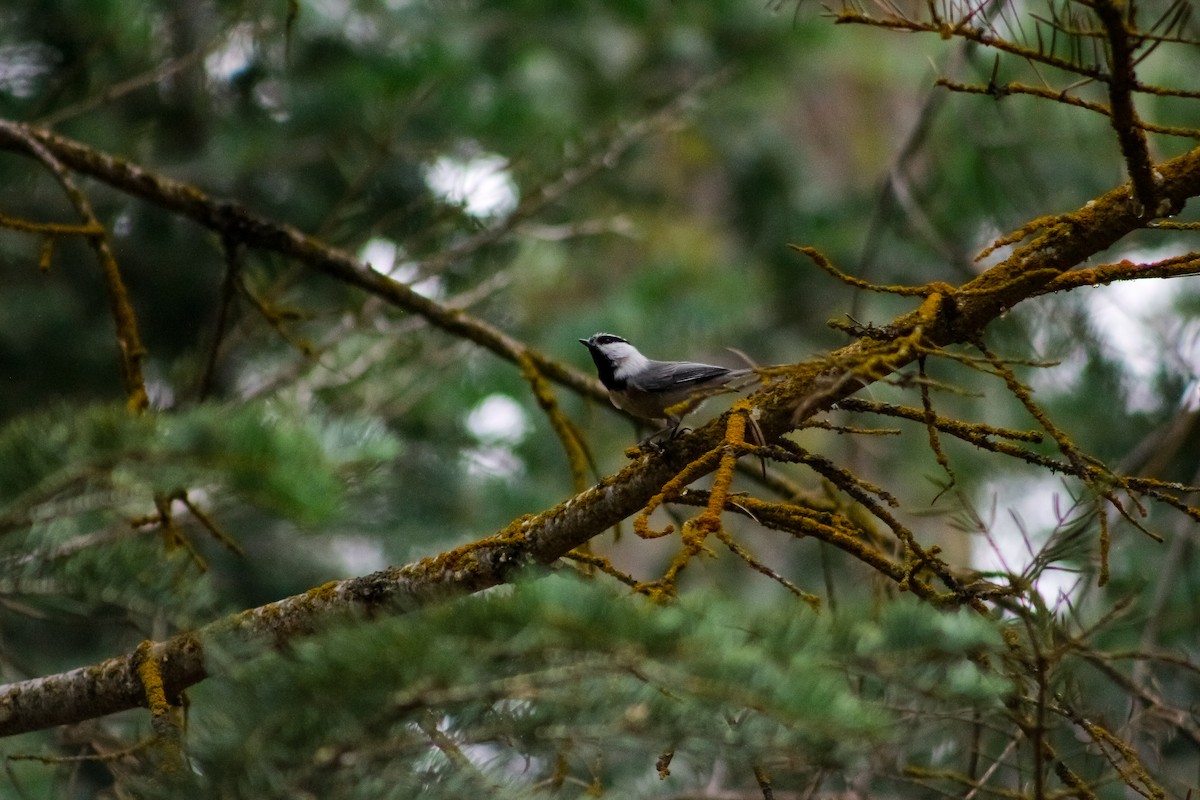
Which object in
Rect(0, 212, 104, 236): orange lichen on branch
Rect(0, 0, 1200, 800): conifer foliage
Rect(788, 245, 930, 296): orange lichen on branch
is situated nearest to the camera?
Rect(0, 0, 1200, 800): conifer foliage

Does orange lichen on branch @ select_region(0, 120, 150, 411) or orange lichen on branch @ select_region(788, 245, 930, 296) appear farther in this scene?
orange lichen on branch @ select_region(0, 120, 150, 411)

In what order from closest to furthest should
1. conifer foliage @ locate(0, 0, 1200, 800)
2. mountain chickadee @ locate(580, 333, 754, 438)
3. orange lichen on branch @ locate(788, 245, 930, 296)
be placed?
conifer foliage @ locate(0, 0, 1200, 800) < orange lichen on branch @ locate(788, 245, 930, 296) < mountain chickadee @ locate(580, 333, 754, 438)

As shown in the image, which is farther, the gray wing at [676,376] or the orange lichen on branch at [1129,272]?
the gray wing at [676,376]

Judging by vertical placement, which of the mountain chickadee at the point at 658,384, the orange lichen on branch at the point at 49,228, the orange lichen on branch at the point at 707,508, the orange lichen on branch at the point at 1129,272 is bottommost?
the orange lichen on branch at the point at 707,508

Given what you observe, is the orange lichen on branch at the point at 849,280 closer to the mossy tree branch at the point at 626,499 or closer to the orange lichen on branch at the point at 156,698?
the mossy tree branch at the point at 626,499

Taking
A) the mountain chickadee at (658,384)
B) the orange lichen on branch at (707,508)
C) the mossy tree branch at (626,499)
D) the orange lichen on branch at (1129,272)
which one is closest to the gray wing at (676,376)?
the mountain chickadee at (658,384)

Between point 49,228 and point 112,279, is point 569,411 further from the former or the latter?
point 49,228

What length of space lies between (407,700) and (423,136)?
3.73 meters

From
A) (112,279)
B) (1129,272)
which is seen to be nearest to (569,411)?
(112,279)

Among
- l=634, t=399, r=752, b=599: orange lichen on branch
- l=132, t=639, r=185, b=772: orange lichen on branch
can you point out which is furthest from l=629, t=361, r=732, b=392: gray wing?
l=132, t=639, r=185, b=772: orange lichen on branch

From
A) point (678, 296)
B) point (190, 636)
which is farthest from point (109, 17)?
point (678, 296)

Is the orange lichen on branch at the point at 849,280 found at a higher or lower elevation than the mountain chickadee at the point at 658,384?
lower

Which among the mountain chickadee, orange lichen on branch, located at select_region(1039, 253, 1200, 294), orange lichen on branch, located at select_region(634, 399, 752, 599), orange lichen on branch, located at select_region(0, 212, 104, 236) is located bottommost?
orange lichen on branch, located at select_region(634, 399, 752, 599)

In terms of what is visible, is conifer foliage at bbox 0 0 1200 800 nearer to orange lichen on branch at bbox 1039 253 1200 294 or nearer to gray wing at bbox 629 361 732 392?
orange lichen on branch at bbox 1039 253 1200 294
